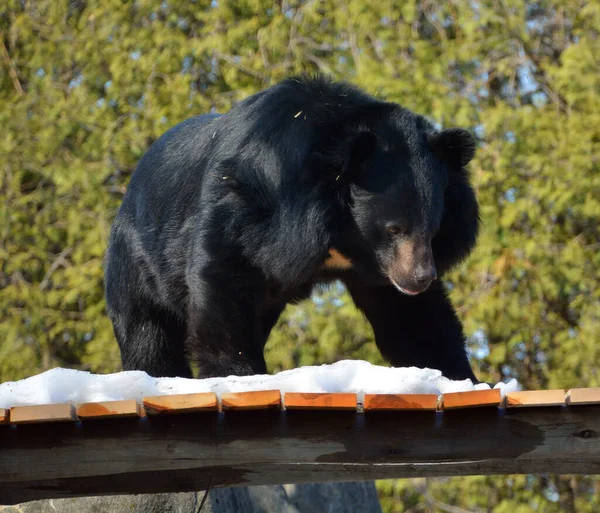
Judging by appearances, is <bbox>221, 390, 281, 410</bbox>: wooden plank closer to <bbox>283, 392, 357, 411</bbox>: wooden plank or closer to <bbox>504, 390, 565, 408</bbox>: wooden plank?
<bbox>283, 392, 357, 411</bbox>: wooden plank

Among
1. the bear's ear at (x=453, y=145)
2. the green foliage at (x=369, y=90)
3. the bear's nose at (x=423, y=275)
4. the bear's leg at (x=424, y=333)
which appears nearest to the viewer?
the bear's nose at (x=423, y=275)

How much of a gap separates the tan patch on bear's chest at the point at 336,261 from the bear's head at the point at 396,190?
0.04 meters

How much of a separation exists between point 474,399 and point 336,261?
1.63 m

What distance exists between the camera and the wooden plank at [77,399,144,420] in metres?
2.90

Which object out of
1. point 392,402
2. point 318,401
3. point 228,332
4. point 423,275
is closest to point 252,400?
point 318,401

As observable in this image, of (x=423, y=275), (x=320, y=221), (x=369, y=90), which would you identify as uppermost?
(x=320, y=221)

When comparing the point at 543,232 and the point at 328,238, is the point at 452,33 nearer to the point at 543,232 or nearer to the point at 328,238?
the point at 543,232

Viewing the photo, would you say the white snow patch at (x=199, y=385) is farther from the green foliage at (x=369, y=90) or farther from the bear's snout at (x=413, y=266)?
the green foliage at (x=369, y=90)

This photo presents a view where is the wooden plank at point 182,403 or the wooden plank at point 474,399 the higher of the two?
the wooden plank at point 182,403

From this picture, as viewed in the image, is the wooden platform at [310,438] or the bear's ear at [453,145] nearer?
the wooden platform at [310,438]

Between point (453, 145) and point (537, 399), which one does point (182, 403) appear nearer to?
point (537, 399)

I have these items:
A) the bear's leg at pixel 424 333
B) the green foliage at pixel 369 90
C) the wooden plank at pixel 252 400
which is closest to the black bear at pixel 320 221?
the bear's leg at pixel 424 333

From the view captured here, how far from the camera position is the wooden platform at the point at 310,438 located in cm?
299

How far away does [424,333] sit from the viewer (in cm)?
445
